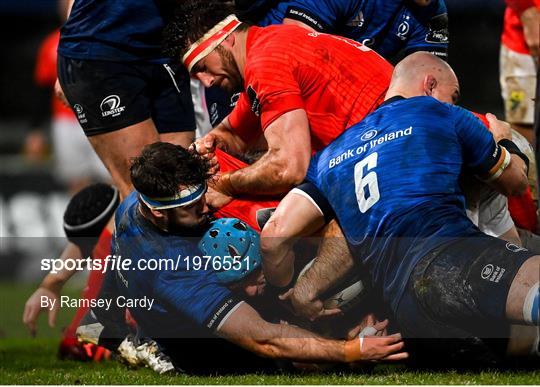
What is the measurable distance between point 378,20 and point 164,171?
2.03 m

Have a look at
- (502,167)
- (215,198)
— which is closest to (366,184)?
(502,167)

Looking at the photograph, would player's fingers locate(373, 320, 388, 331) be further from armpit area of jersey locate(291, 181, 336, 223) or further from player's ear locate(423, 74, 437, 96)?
player's ear locate(423, 74, 437, 96)

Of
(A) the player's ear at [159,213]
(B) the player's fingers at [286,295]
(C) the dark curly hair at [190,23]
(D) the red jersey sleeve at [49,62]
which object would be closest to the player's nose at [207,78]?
(C) the dark curly hair at [190,23]

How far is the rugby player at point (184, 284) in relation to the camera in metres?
4.93

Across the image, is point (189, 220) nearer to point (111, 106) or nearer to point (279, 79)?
point (279, 79)

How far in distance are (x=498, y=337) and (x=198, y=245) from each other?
1.46 metres

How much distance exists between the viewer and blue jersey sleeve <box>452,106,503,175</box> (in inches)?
196


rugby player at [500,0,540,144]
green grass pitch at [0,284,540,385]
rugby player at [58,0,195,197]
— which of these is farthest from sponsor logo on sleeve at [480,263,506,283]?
rugby player at [500,0,540,144]

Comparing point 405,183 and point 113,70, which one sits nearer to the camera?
point 405,183

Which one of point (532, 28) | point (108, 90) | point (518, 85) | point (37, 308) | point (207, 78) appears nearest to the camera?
point (207, 78)

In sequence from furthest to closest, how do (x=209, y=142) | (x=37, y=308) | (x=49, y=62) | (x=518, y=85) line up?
(x=49, y=62) → (x=518, y=85) → (x=37, y=308) → (x=209, y=142)

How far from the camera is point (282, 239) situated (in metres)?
5.03

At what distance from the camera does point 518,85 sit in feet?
26.5

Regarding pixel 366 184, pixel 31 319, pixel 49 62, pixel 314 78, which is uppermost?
pixel 314 78
